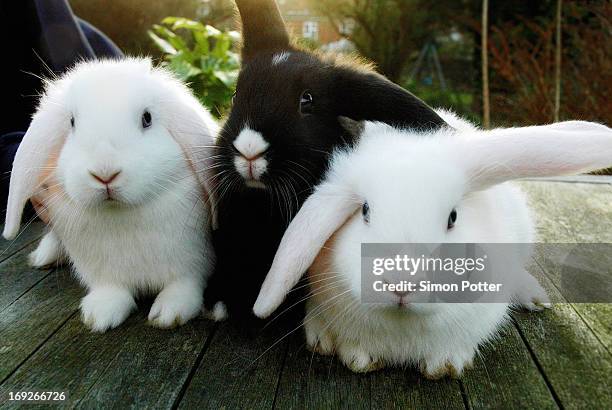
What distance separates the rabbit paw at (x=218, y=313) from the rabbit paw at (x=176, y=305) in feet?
0.11

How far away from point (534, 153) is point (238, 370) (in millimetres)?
970

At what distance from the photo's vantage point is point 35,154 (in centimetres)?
178

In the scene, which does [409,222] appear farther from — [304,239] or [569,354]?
[569,354]

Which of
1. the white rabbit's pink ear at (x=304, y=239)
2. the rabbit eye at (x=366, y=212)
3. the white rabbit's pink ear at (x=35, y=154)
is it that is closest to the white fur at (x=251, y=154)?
the white rabbit's pink ear at (x=304, y=239)

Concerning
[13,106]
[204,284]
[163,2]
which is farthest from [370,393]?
[163,2]

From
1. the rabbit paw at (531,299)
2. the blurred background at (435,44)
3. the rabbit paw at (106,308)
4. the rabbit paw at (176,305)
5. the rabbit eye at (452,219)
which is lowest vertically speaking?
the blurred background at (435,44)

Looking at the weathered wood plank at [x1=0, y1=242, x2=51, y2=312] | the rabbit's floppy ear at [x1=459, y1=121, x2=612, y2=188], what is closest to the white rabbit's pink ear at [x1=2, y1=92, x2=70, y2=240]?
the weathered wood plank at [x1=0, y1=242, x2=51, y2=312]

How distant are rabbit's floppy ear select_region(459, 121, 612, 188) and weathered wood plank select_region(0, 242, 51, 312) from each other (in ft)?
5.40

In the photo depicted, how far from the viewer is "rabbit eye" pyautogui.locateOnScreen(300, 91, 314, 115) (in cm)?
A: 170

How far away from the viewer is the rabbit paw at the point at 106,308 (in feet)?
5.95

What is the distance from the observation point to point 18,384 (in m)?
1.54

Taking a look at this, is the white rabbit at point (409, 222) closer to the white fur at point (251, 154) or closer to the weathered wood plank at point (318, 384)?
the weathered wood plank at point (318, 384)

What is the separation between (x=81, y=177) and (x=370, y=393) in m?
0.99

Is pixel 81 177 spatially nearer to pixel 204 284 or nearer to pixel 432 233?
pixel 204 284
